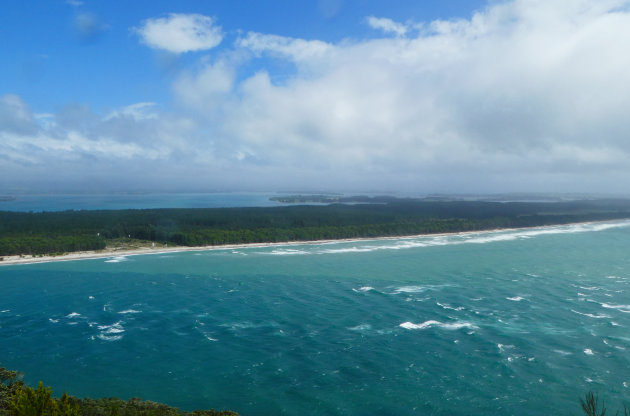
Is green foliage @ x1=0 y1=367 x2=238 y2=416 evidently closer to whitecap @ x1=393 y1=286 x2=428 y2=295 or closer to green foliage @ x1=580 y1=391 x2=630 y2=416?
green foliage @ x1=580 y1=391 x2=630 y2=416

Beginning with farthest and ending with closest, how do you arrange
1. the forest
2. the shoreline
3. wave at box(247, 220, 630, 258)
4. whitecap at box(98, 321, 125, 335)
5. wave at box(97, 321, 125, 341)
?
wave at box(247, 220, 630, 258), the forest, the shoreline, whitecap at box(98, 321, 125, 335), wave at box(97, 321, 125, 341)

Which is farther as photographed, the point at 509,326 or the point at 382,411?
the point at 509,326

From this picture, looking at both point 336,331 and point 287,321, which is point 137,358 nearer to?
point 287,321

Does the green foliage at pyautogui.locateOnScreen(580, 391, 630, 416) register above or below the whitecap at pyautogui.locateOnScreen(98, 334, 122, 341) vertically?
above

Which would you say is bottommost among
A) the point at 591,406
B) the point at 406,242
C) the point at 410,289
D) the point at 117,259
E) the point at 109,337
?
the point at 109,337

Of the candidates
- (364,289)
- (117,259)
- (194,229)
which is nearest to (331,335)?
(364,289)

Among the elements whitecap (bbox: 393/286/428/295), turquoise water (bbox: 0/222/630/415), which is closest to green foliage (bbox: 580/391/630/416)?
turquoise water (bbox: 0/222/630/415)

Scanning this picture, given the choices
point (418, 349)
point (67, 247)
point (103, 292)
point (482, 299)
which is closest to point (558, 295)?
point (482, 299)

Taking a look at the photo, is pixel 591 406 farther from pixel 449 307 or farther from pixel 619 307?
pixel 619 307
